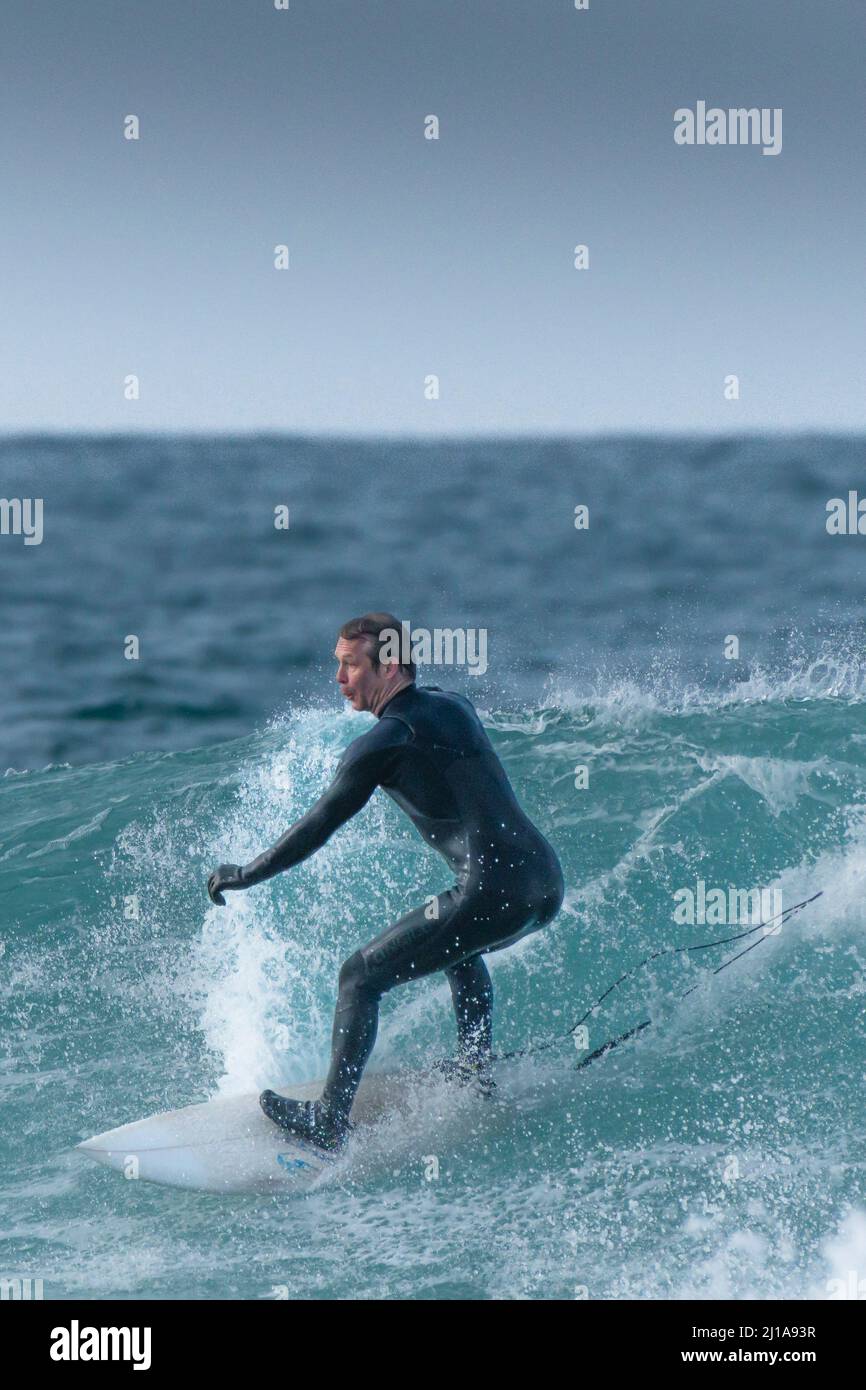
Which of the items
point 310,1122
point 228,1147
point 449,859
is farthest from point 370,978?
point 228,1147

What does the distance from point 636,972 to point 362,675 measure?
2.79 meters

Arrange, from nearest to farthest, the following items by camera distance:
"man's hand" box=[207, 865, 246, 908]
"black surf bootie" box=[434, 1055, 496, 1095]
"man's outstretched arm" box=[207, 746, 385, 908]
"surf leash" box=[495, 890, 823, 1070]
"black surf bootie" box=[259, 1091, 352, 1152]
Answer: "man's outstretched arm" box=[207, 746, 385, 908], "man's hand" box=[207, 865, 246, 908], "black surf bootie" box=[259, 1091, 352, 1152], "black surf bootie" box=[434, 1055, 496, 1095], "surf leash" box=[495, 890, 823, 1070]

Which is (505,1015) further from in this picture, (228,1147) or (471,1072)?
(228,1147)

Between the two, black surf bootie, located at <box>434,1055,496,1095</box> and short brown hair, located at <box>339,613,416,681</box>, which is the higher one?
short brown hair, located at <box>339,613,416,681</box>

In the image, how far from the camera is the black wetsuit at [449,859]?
6438 mm

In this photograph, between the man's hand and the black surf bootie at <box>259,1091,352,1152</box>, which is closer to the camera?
the man's hand

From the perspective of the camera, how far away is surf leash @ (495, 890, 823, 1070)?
24.6ft

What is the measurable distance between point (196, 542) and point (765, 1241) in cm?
4004

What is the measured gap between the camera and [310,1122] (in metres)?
6.69

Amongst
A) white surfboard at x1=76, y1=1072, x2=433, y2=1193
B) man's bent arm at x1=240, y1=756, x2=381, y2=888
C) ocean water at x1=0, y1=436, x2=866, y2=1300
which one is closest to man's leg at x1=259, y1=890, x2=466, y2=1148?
white surfboard at x1=76, y1=1072, x2=433, y2=1193

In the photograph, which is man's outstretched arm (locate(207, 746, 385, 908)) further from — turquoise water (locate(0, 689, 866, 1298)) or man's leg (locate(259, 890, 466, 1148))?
turquoise water (locate(0, 689, 866, 1298))

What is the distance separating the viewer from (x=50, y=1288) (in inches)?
239

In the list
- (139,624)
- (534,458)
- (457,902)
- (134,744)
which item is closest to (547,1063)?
(457,902)

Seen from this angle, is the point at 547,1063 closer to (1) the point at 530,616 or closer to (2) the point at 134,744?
(2) the point at 134,744
